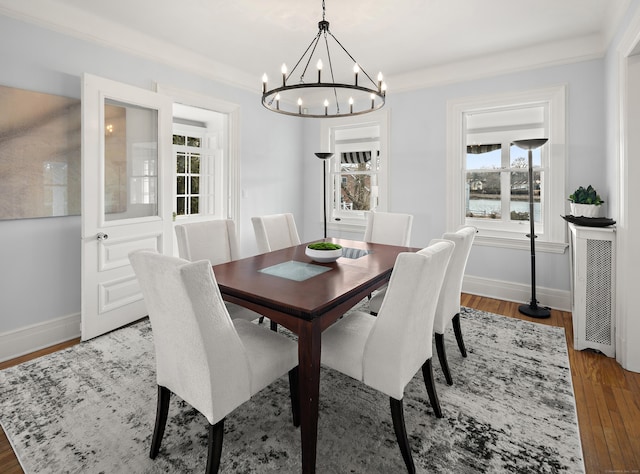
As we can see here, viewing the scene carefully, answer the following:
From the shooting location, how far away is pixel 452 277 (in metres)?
2.21

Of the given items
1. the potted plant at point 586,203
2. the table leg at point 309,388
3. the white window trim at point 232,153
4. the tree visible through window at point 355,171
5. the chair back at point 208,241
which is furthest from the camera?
the tree visible through window at point 355,171

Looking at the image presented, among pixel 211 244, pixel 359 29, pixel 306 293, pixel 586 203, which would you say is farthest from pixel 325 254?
pixel 586 203

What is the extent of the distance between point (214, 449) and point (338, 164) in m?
4.31

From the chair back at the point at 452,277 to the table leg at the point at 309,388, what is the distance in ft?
3.24

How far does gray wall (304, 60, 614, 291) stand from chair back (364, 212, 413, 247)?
3.17 ft

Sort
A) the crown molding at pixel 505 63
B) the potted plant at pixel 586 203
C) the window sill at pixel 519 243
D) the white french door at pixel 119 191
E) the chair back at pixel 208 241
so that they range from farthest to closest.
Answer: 1. the window sill at pixel 519 243
2. the crown molding at pixel 505 63
3. the potted plant at pixel 586 203
4. the white french door at pixel 119 191
5. the chair back at pixel 208 241

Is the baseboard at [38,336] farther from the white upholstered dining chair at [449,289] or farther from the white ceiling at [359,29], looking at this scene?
the white upholstered dining chair at [449,289]

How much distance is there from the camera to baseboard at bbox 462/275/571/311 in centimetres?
358

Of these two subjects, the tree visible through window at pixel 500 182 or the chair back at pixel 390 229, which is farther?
the tree visible through window at pixel 500 182

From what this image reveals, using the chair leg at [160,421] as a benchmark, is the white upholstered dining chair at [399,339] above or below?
above

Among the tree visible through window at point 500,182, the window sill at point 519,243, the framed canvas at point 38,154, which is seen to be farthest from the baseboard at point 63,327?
the framed canvas at point 38,154

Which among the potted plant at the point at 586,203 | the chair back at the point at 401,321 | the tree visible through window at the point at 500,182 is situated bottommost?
the chair back at the point at 401,321

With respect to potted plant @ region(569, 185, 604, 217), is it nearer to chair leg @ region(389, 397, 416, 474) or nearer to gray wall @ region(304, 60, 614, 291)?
gray wall @ region(304, 60, 614, 291)

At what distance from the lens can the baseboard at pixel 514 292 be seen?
3.58m
